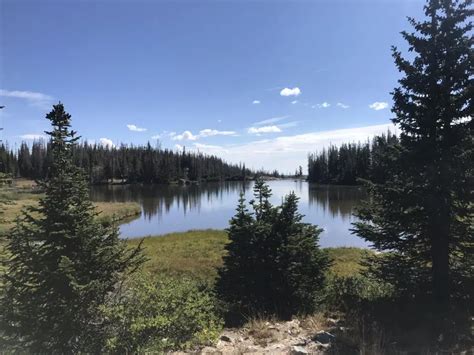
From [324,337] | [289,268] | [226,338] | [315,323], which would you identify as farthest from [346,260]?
[226,338]

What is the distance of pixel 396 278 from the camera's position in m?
8.61

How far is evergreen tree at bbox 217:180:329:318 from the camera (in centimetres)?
964

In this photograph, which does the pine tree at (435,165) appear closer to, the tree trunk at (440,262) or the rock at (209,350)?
the tree trunk at (440,262)

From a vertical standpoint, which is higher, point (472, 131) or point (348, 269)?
point (472, 131)

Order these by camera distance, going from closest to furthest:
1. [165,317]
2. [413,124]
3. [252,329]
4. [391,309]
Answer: [165,317] → [252,329] → [391,309] → [413,124]

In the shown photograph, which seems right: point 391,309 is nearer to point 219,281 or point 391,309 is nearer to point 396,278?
A: point 396,278

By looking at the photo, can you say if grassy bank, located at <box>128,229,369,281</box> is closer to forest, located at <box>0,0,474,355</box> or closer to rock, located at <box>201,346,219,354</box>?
forest, located at <box>0,0,474,355</box>

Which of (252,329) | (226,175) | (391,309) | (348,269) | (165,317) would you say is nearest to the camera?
(165,317)

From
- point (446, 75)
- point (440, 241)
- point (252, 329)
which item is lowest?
point (252, 329)

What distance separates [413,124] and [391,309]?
396cm

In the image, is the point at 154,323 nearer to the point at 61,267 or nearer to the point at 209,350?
the point at 209,350

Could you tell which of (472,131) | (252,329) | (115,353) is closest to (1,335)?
(115,353)

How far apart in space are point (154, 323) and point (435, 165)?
20.0ft

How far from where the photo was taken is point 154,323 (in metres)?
5.55
